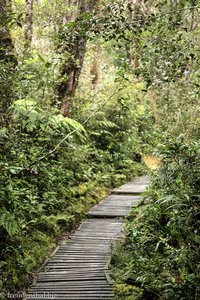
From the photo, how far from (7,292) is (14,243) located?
93 cm

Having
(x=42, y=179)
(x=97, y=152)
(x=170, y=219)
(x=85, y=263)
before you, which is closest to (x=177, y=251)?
(x=170, y=219)

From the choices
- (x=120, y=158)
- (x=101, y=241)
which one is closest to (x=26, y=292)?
(x=101, y=241)

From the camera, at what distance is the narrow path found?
18.2 feet

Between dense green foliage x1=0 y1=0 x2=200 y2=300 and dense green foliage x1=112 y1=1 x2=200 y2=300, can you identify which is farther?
dense green foliage x1=0 y1=0 x2=200 y2=300

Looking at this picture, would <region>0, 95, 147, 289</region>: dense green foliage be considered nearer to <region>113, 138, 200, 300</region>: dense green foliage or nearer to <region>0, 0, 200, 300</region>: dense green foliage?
<region>0, 0, 200, 300</region>: dense green foliage

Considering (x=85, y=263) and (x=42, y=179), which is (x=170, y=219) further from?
(x=42, y=179)

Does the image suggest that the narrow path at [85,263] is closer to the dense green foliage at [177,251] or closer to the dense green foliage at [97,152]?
the dense green foliage at [97,152]

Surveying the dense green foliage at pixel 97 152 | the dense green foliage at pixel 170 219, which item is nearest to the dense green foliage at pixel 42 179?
the dense green foliage at pixel 97 152

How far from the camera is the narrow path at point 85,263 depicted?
18.2 feet

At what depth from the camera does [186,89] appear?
10203 millimetres

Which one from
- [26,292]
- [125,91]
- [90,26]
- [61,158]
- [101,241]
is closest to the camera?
[90,26]

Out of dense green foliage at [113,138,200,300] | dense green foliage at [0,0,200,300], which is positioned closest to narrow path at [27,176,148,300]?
dense green foliage at [0,0,200,300]

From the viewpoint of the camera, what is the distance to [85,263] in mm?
6594

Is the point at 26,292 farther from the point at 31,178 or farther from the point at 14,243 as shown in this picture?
the point at 31,178
